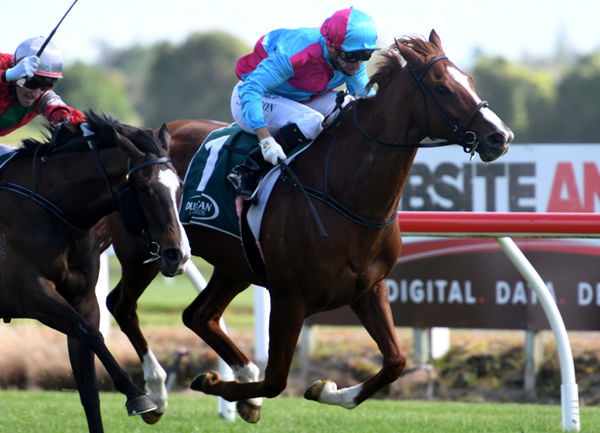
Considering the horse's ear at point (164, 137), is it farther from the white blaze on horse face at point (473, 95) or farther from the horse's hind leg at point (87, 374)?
the white blaze on horse face at point (473, 95)

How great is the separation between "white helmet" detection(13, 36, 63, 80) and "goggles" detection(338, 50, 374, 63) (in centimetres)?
132

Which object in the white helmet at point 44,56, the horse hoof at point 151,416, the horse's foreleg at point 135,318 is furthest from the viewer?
the horse's foreleg at point 135,318

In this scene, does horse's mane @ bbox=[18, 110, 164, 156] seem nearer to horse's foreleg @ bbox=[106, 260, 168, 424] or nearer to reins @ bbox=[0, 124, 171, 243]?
reins @ bbox=[0, 124, 171, 243]

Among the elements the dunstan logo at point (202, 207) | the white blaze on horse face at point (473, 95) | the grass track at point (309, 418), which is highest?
the white blaze on horse face at point (473, 95)

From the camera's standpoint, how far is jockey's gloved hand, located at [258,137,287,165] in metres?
4.23

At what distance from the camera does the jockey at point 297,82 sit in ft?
14.1

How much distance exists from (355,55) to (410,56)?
0.33 metres

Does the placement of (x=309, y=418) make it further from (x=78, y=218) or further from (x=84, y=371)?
(x=78, y=218)

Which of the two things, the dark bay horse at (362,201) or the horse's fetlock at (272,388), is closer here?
the dark bay horse at (362,201)

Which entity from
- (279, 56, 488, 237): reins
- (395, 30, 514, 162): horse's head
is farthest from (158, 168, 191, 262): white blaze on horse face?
(395, 30, 514, 162): horse's head

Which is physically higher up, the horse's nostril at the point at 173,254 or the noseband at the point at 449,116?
the noseband at the point at 449,116

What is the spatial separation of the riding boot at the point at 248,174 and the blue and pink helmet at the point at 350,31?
625 millimetres

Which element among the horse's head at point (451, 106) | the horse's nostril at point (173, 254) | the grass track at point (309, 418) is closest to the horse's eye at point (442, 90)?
the horse's head at point (451, 106)

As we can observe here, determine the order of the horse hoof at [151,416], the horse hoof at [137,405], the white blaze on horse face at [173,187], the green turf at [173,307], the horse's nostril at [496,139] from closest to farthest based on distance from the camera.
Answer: the horse's nostril at [496,139] < the white blaze on horse face at [173,187] < the horse hoof at [137,405] < the horse hoof at [151,416] < the green turf at [173,307]
